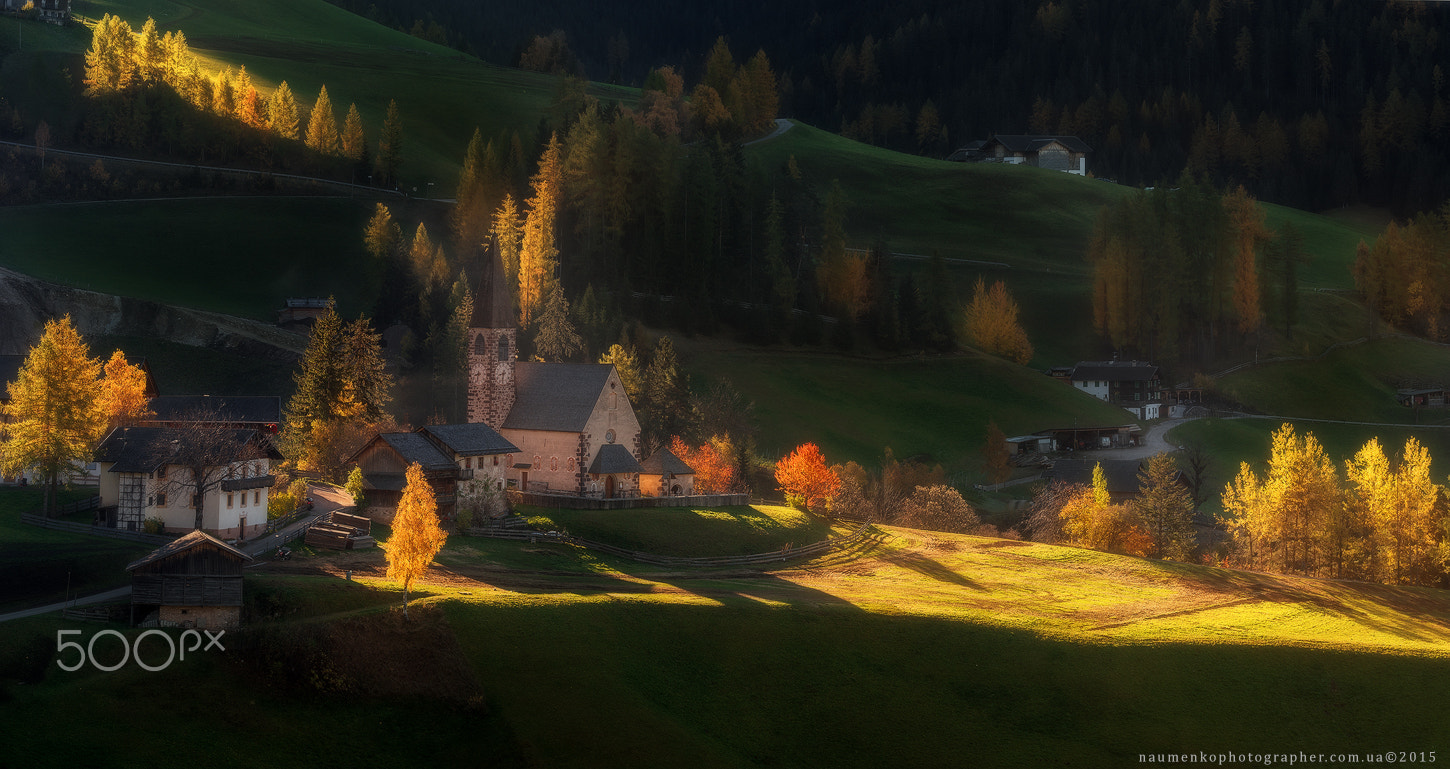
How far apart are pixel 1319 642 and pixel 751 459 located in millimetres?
44168

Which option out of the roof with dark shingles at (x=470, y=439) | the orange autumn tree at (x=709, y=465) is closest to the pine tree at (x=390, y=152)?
the orange autumn tree at (x=709, y=465)

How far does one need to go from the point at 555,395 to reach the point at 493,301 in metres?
7.15

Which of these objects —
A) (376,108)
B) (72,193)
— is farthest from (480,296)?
(376,108)

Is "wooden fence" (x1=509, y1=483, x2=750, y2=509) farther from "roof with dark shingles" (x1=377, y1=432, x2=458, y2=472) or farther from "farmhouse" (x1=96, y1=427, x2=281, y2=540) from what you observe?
"farmhouse" (x1=96, y1=427, x2=281, y2=540)

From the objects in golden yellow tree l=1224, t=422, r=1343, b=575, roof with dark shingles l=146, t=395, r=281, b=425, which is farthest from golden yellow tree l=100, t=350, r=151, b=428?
golden yellow tree l=1224, t=422, r=1343, b=575

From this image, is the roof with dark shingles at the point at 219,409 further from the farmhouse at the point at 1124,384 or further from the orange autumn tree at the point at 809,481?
the farmhouse at the point at 1124,384

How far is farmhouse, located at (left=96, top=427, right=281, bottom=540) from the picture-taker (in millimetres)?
57125

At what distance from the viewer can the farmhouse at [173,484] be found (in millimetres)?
57125

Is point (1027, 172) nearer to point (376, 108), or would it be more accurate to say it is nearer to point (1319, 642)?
point (376, 108)

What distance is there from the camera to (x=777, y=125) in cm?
19838

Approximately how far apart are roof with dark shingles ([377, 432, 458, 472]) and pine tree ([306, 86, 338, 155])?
275ft

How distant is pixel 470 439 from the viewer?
2761 inches

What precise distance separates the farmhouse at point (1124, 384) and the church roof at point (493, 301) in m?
66.2

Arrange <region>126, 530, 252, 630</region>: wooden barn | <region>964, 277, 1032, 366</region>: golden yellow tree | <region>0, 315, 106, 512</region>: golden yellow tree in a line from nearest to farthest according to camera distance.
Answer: <region>126, 530, 252, 630</region>: wooden barn < <region>0, 315, 106, 512</region>: golden yellow tree < <region>964, 277, 1032, 366</region>: golden yellow tree
